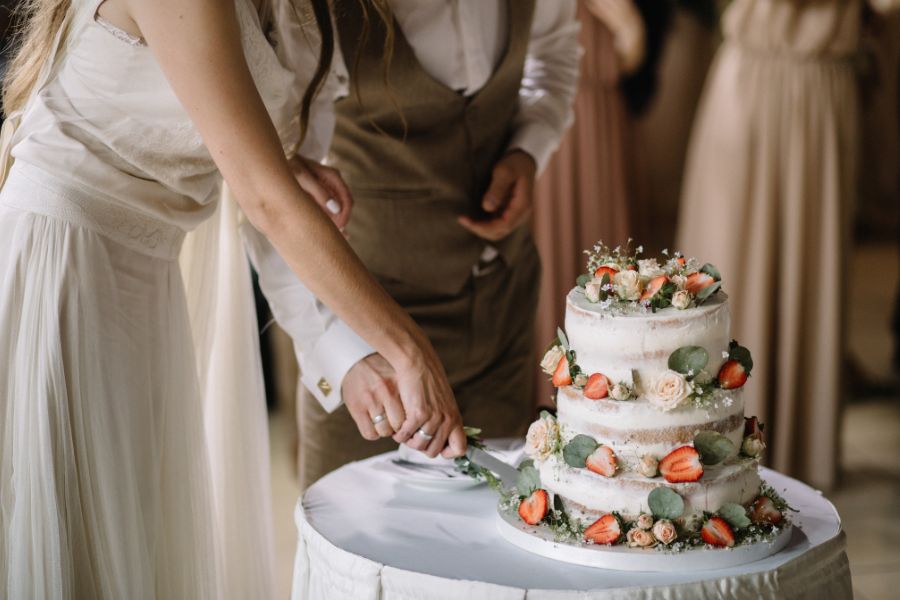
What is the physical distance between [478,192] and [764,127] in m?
1.77

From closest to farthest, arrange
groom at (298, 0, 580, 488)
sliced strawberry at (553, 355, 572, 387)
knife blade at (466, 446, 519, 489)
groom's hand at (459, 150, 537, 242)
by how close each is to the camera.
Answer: sliced strawberry at (553, 355, 572, 387)
knife blade at (466, 446, 519, 489)
groom at (298, 0, 580, 488)
groom's hand at (459, 150, 537, 242)

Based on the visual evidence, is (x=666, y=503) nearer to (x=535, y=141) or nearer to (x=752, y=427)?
(x=752, y=427)

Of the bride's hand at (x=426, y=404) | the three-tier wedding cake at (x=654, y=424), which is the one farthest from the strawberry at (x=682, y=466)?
the bride's hand at (x=426, y=404)

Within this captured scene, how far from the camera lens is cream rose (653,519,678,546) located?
4.89 ft

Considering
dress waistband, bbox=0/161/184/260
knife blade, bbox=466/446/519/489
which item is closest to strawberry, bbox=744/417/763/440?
knife blade, bbox=466/446/519/489

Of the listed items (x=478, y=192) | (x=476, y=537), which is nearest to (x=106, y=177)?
(x=476, y=537)

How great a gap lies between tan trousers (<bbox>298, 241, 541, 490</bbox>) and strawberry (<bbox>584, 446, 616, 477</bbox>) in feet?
2.93

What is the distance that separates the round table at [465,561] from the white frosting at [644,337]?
265mm

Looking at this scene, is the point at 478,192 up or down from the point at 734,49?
down

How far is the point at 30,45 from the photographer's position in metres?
1.74

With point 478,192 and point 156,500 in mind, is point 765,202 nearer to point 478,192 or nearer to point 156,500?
point 478,192

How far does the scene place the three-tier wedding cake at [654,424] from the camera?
58.9 inches

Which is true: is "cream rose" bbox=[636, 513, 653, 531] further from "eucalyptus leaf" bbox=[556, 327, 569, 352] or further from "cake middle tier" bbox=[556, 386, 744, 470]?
"eucalyptus leaf" bbox=[556, 327, 569, 352]

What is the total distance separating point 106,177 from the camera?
167 cm
